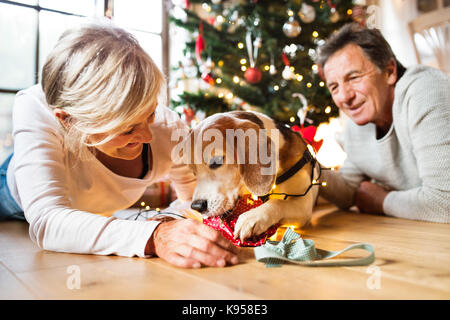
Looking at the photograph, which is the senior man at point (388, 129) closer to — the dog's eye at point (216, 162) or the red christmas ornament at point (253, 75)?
the red christmas ornament at point (253, 75)

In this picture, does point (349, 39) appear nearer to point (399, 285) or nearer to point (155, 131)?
point (155, 131)

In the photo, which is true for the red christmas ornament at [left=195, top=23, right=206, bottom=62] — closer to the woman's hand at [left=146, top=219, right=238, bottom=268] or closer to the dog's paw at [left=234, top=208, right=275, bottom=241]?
the dog's paw at [left=234, top=208, right=275, bottom=241]

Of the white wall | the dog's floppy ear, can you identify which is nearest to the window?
the dog's floppy ear

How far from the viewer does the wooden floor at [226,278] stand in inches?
29.9

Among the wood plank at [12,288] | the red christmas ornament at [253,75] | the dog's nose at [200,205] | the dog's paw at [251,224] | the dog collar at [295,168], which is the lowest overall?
the wood plank at [12,288]

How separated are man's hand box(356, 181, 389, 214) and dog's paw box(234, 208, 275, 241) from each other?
40.3 inches

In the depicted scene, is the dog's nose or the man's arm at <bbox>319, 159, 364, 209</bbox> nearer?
the dog's nose

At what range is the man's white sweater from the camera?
1583mm

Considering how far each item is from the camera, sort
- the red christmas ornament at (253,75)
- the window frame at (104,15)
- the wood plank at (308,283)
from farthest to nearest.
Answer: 1. the window frame at (104,15)
2. the red christmas ornament at (253,75)
3. the wood plank at (308,283)

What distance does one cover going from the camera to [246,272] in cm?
90

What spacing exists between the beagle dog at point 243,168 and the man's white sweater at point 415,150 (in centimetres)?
70

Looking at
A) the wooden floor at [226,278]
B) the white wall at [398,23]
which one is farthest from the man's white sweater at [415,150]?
the white wall at [398,23]

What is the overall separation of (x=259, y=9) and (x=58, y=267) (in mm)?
2233

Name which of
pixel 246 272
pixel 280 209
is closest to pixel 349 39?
pixel 280 209
